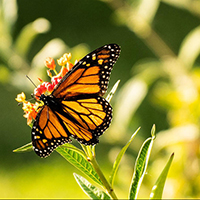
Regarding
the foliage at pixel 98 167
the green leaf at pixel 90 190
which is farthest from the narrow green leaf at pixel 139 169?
the green leaf at pixel 90 190

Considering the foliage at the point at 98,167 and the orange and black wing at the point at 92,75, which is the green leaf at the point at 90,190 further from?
the orange and black wing at the point at 92,75

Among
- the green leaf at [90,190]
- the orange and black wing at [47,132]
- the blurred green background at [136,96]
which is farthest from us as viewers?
the blurred green background at [136,96]

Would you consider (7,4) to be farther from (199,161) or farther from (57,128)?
(199,161)

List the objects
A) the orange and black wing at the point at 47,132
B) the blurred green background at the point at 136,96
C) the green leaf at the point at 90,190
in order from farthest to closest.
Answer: the blurred green background at the point at 136,96 → the orange and black wing at the point at 47,132 → the green leaf at the point at 90,190

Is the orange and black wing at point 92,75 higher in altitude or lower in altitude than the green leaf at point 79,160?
higher

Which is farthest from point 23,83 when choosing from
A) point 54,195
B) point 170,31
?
point 170,31

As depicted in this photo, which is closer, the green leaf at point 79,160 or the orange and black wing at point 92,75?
the green leaf at point 79,160

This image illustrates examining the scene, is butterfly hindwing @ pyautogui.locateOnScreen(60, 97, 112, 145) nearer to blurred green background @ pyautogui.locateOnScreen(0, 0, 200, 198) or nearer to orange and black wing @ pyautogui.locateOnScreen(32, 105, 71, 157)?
orange and black wing @ pyautogui.locateOnScreen(32, 105, 71, 157)
